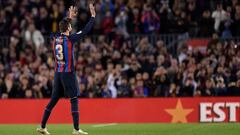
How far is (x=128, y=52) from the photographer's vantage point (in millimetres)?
27047

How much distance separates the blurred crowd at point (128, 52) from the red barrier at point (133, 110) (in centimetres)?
93

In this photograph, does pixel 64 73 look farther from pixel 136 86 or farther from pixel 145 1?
pixel 145 1

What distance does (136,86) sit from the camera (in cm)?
2489

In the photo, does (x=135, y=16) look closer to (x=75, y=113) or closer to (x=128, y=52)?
(x=128, y=52)

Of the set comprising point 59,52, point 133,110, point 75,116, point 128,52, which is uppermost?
point 128,52

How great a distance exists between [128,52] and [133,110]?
383 cm

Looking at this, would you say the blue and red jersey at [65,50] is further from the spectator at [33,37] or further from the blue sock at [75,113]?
the spectator at [33,37]

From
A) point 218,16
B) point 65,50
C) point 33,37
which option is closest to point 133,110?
point 218,16

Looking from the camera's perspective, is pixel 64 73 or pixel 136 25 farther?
pixel 136 25

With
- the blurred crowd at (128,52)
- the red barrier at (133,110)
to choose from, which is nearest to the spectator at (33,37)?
the blurred crowd at (128,52)

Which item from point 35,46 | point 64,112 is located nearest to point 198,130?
point 64,112

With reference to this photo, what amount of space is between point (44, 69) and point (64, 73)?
10.1 metres

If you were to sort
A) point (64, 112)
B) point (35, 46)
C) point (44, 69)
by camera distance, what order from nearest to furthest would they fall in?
point (64, 112) → point (44, 69) → point (35, 46)

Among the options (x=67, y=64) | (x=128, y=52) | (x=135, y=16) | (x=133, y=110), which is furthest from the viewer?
(x=135, y=16)
